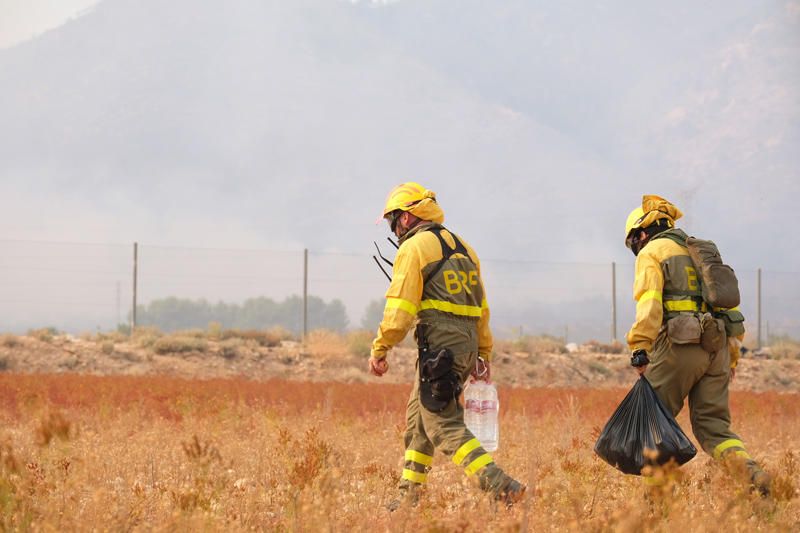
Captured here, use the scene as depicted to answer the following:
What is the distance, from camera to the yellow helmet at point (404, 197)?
662cm

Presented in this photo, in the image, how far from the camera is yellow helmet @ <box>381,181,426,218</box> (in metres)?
6.62

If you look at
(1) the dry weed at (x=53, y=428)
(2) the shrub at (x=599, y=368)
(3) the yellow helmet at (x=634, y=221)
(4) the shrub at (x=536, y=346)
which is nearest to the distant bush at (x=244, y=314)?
(4) the shrub at (x=536, y=346)

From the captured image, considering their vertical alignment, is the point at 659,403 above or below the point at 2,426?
above

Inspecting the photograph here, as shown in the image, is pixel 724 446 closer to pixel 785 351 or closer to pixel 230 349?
pixel 230 349

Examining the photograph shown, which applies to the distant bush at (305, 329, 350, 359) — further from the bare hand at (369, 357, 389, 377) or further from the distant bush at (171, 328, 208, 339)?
the bare hand at (369, 357, 389, 377)

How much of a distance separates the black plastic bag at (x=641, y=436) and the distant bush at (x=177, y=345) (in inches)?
770

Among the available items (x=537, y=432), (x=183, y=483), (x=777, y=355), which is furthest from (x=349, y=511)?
(x=777, y=355)

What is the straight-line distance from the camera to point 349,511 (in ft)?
19.2

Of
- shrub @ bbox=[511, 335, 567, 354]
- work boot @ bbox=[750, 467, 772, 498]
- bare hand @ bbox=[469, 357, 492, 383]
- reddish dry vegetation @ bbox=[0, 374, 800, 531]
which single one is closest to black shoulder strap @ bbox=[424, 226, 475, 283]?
bare hand @ bbox=[469, 357, 492, 383]

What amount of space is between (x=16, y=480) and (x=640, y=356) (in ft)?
12.9

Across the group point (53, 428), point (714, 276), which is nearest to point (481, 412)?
point (714, 276)

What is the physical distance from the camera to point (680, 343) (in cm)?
669

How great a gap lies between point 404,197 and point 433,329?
944 mm

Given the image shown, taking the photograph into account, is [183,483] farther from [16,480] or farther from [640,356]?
[640,356]
